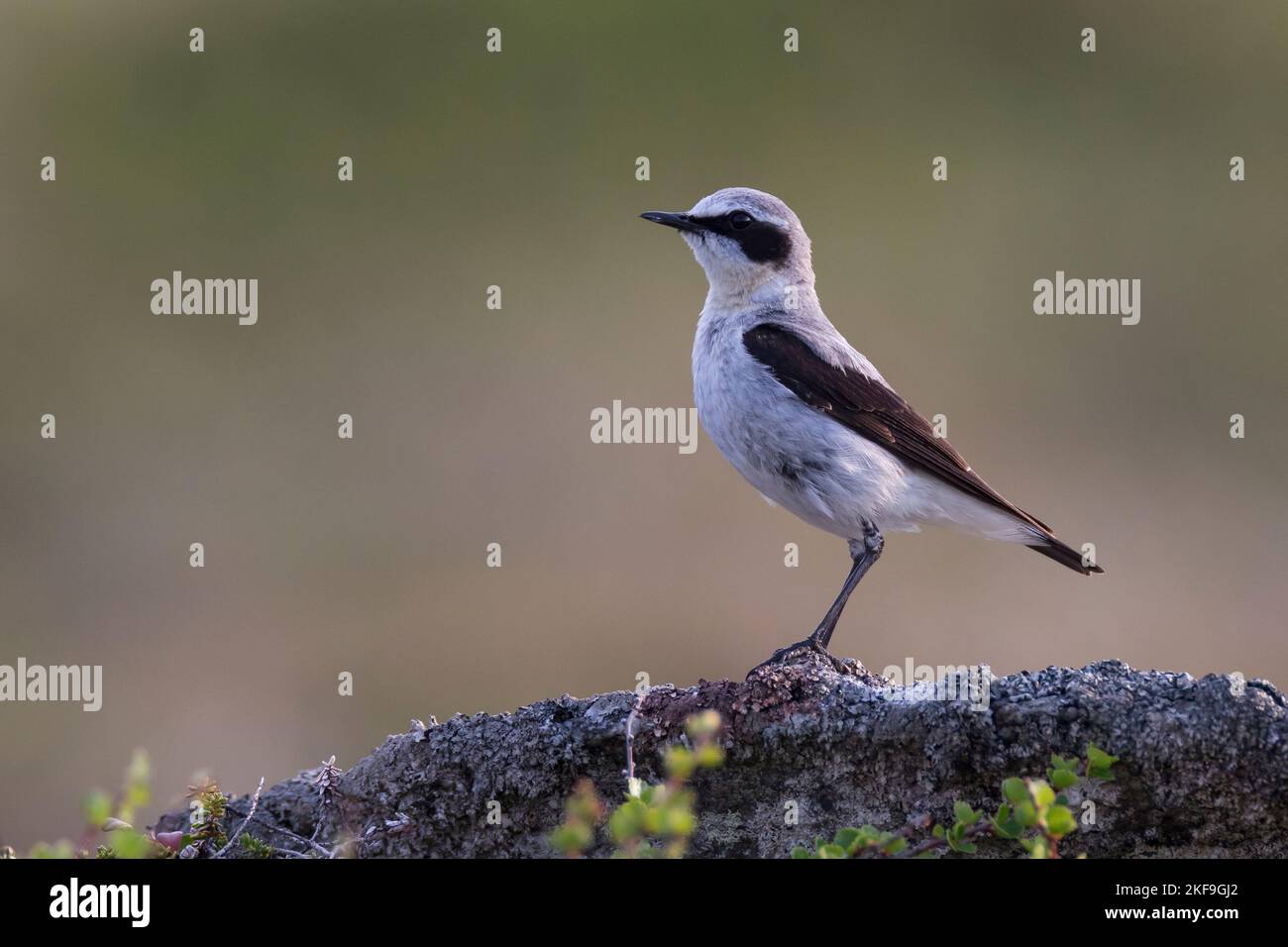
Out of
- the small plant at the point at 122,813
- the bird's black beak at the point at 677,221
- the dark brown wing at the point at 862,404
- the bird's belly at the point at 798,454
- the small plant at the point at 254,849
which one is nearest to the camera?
the small plant at the point at 122,813

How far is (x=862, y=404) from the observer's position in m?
6.92

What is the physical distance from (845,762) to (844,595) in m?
2.48

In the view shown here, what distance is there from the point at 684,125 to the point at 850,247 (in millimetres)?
4625

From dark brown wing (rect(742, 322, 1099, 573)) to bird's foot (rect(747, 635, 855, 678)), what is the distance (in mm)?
1204

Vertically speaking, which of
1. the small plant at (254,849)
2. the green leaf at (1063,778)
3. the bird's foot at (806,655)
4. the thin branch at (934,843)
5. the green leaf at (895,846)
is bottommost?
the small plant at (254,849)

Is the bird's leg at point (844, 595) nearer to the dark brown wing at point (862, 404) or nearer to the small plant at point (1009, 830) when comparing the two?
the dark brown wing at point (862, 404)

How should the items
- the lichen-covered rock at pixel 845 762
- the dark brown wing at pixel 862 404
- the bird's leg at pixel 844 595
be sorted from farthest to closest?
the dark brown wing at pixel 862 404 < the bird's leg at pixel 844 595 < the lichen-covered rock at pixel 845 762

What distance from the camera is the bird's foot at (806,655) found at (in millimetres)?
5078

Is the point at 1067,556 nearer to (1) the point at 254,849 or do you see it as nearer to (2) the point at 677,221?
(2) the point at 677,221

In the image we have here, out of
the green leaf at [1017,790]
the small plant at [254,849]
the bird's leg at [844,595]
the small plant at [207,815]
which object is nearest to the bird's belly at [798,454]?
the bird's leg at [844,595]

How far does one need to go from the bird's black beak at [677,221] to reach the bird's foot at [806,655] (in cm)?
244

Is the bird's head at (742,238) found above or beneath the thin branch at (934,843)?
above

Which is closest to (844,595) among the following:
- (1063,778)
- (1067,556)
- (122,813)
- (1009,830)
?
(1067,556)

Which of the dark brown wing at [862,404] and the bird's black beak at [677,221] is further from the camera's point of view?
the bird's black beak at [677,221]
